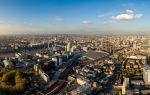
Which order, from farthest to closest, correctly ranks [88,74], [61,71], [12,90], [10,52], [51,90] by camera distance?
1. [10,52]
2. [61,71]
3. [88,74]
4. [51,90]
5. [12,90]

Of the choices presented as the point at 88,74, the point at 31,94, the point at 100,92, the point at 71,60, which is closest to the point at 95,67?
the point at 88,74

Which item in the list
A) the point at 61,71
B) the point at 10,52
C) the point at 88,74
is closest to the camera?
the point at 88,74

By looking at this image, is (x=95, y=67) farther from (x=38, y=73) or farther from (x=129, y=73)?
(x=38, y=73)

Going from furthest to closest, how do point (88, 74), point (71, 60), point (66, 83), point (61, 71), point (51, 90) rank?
1. point (71, 60)
2. point (61, 71)
3. point (88, 74)
4. point (66, 83)
5. point (51, 90)

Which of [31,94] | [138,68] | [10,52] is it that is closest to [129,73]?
[138,68]

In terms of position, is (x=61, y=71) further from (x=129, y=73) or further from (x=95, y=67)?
(x=129, y=73)

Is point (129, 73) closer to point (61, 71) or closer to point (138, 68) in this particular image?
point (138, 68)

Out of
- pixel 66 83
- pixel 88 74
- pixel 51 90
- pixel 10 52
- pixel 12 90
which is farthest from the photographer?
pixel 10 52

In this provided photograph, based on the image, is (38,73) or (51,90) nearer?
(51,90)

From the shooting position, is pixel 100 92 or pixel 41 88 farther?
pixel 41 88
